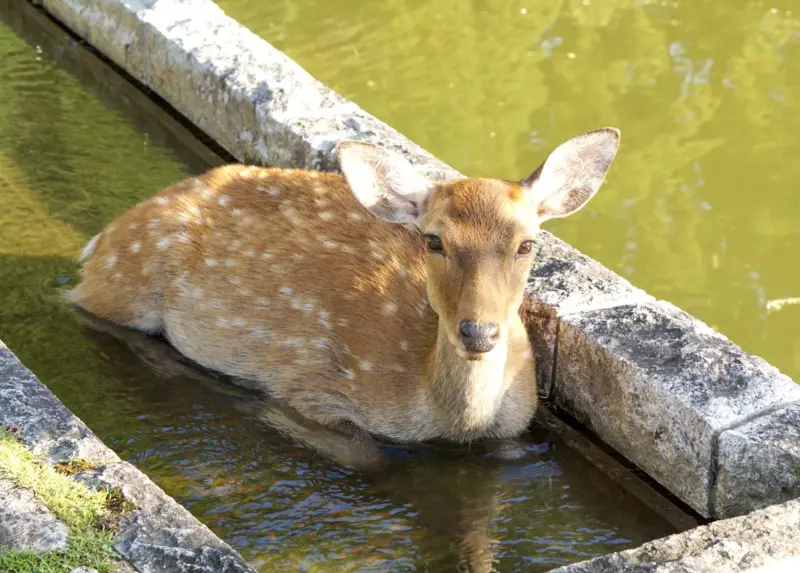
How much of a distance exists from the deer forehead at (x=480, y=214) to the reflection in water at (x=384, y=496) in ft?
2.92

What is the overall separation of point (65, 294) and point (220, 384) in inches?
36.0

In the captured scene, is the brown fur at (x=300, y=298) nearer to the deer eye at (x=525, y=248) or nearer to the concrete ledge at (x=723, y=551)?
the deer eye at (x=525, y=248)

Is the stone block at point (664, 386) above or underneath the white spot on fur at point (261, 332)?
above

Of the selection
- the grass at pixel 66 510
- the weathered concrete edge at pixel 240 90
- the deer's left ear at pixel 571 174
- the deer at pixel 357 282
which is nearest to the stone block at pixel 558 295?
the weathered concrete edge at pixel 240 90

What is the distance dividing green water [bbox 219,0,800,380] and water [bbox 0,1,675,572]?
4.52ft

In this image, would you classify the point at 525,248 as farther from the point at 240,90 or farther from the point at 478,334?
the point at 240,90

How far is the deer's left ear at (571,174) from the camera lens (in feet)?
13.8

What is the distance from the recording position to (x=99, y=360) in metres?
5.03

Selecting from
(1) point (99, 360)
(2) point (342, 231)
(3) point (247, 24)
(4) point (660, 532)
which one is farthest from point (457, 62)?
(4) point (660, 532)

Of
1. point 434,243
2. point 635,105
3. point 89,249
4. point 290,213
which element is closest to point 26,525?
point 434,243

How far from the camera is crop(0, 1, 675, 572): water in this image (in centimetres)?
403

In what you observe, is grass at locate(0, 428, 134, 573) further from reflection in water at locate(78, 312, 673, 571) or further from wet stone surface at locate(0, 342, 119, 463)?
reflection in water at locate(78, 312, 673, 571)

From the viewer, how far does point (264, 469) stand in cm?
439

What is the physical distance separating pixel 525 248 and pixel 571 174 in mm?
345
